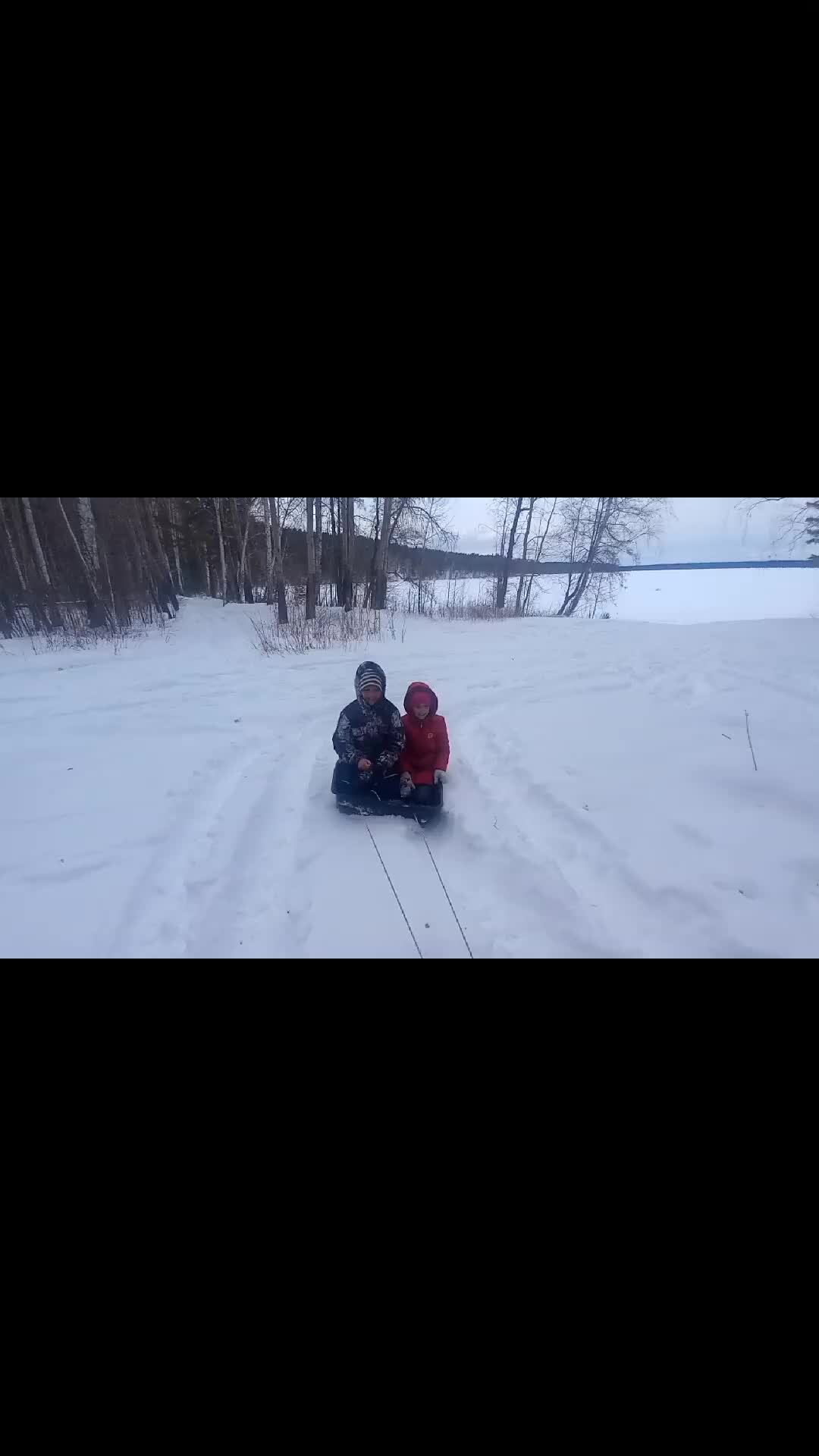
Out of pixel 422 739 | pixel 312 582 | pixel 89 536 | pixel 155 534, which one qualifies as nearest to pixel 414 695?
pixel 422 739

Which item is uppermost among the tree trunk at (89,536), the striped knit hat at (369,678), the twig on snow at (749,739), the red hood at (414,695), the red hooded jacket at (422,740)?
the tree trunk at (89,536)

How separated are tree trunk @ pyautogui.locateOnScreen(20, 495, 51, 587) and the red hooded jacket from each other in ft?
34.9

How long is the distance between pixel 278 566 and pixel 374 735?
853 centimetres

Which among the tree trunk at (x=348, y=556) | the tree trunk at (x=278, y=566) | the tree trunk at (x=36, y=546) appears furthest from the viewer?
the tree trunk at (x=348, y=556)

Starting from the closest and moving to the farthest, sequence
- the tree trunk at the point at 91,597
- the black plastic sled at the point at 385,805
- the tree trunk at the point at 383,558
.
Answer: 1. the black plastic sled at the point at 385,805
2. the tree trunk at the point at 91,597
3. the tree trunk at the point at 383,558

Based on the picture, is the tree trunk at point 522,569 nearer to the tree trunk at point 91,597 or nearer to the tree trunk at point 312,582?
the tree trunk at point 312,582

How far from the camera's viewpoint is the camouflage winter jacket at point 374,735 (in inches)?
139

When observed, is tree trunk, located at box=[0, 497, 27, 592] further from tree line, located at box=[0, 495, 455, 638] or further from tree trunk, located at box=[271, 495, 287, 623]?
tree trunk, located at box=[271, 495, 287, 623]

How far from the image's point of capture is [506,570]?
15.6 metres

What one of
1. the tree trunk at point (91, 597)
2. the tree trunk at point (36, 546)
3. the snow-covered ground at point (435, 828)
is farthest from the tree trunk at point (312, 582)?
the tree trunk at point (36, 546)

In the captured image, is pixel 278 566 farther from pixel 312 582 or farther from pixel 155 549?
pixel 155 549
